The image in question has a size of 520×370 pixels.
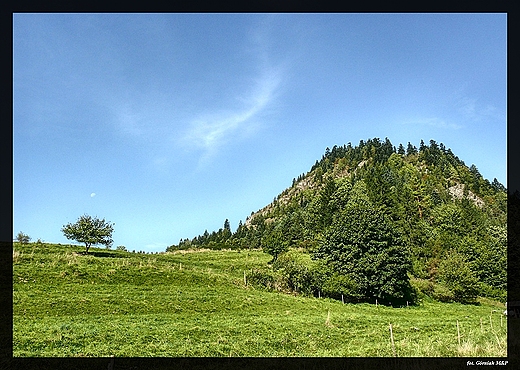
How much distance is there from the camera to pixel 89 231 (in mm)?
51469

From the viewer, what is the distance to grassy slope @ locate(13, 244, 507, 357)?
66.0 feet

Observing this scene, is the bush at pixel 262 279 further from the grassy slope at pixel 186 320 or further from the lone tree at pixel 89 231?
the lone tree at pixel 89 231

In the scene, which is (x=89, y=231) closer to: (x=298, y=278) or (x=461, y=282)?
(x=298, y=278)

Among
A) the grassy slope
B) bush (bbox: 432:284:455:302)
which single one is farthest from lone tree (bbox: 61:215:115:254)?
bush (bbox: 432:284:455:302)

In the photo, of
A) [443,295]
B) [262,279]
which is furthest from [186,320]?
[443,295]

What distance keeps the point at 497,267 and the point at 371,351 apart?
188ft

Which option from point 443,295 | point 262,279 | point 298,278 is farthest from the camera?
Result: point 443,295

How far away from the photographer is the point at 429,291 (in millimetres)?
59938

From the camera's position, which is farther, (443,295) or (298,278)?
(443,295)

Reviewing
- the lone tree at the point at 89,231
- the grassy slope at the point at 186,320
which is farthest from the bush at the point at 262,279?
the lone tree at the point at 89,231

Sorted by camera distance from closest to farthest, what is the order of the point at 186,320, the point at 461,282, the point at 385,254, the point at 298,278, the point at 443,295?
1. the point at 186,320
2. the point at 298,278
3. the point at 385,254
4. the point at 461,282
5. the point at 443,295

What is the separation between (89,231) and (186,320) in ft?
97.6

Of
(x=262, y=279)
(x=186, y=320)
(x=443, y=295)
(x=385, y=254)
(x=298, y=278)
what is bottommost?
(x=443, y=295)

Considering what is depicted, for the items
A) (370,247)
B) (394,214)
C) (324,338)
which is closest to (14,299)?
(324,338)
